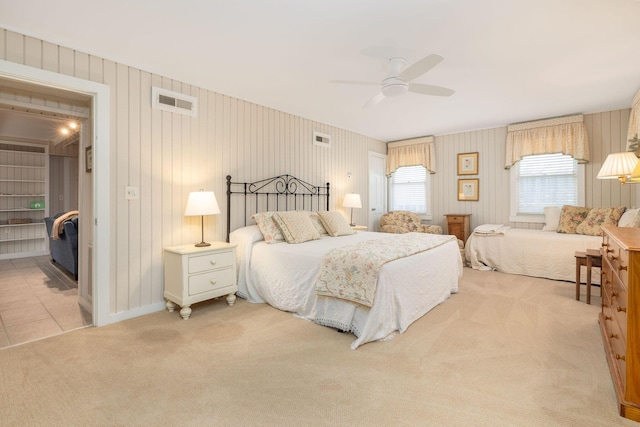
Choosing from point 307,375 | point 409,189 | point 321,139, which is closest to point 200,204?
point 307,375

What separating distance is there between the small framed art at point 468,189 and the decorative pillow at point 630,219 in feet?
6.70

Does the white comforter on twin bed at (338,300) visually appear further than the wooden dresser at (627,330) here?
Yes

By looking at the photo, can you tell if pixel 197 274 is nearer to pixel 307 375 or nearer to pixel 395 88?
pixel 307 375

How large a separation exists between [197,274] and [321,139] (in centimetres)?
306

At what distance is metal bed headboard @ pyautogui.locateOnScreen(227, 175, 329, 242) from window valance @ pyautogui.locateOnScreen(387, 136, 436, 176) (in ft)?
7.09

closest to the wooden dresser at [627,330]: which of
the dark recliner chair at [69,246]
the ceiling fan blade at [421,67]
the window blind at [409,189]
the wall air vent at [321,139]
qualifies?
the ceiling fan blade at [421,67]

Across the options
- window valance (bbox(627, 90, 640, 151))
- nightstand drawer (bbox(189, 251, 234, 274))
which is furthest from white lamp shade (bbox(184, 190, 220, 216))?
window valance (bbox(627, 90, 640, 151))

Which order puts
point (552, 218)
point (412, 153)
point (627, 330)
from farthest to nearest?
point (412, 153)
point (552, 218)
point (627, 330)

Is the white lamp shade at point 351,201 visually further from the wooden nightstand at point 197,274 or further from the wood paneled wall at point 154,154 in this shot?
the wooden nightstand at point 197,274

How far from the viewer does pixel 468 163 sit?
584cm

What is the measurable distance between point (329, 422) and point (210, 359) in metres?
1.04

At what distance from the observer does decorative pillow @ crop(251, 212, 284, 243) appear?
3605 millimetres

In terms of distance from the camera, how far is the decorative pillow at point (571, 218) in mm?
4555

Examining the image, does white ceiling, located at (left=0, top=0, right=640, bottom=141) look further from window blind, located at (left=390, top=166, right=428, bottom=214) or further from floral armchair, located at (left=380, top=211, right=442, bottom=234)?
window blind, located at (left=390, top=166, right=428, bottom=214)
